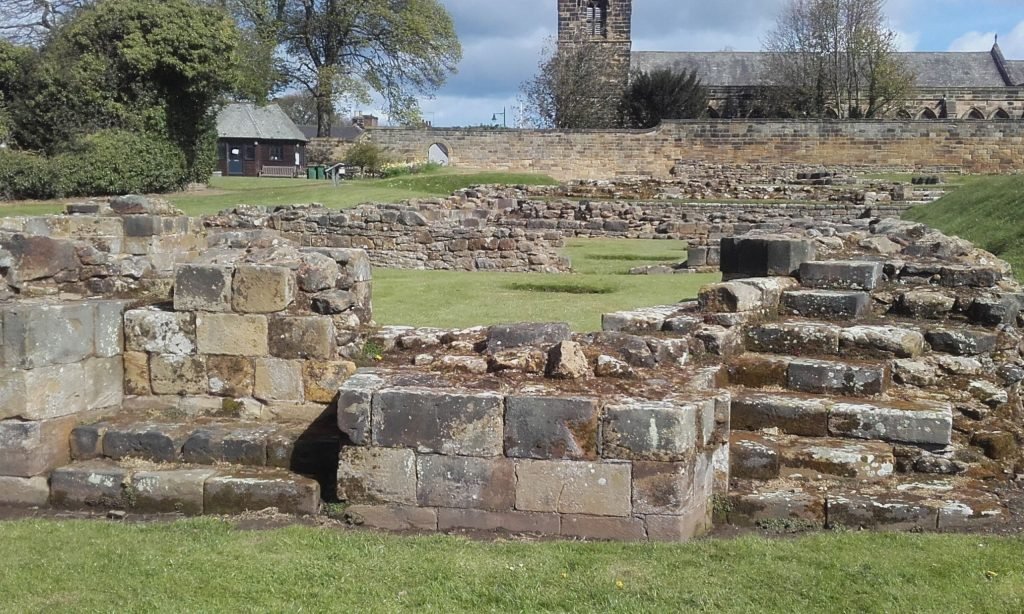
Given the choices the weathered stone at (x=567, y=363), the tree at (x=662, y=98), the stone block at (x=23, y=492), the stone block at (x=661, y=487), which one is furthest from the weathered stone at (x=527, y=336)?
the tree at (x=662, y=98)

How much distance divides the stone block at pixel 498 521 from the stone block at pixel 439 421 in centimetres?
35

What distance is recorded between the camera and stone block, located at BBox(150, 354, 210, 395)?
264 inches

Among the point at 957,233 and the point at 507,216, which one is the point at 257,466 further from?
the point at 507,216

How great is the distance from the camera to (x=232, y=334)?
6578 mm

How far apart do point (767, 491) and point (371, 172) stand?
116 feet

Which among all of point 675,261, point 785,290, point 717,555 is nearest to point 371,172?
point 675,261

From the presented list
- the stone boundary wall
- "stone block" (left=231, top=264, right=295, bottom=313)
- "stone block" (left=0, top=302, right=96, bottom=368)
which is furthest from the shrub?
"stone block" (left=231, top=264, right=295, bottom=313)

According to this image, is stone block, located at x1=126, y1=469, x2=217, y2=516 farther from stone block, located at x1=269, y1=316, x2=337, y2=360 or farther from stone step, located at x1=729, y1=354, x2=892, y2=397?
stone step, located at x1=729, y1=354, x2=892, y2=397

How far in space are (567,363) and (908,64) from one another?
202ft

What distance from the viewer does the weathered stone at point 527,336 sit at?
6045mm

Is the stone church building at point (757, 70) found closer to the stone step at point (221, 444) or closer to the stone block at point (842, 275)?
the stone block at point (842, 275)

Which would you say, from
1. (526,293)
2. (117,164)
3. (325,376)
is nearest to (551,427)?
(325,376)

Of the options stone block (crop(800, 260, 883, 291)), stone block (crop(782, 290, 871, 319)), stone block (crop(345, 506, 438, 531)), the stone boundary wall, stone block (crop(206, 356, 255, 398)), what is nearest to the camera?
stone block (crop(345, 506, 438, 531))

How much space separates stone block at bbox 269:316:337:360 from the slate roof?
54.3 meters
